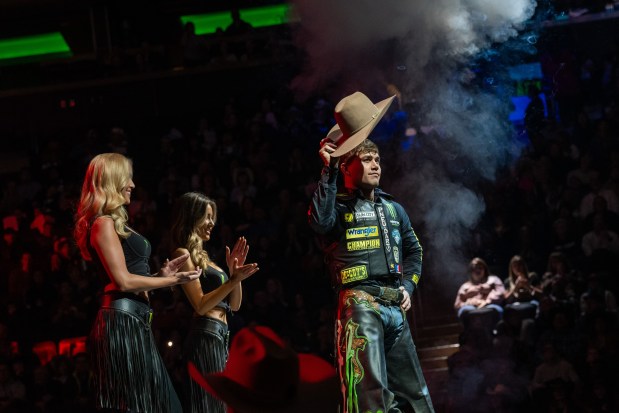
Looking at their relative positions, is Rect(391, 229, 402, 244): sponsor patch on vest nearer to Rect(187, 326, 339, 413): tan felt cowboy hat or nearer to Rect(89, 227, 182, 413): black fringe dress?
Rect(89, 227, 182, 413): black fringe dress

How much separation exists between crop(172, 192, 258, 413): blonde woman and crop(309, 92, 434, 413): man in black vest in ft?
1.81

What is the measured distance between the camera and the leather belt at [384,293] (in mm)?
5027

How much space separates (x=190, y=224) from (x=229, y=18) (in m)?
12.1

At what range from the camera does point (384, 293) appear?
505 centimetres

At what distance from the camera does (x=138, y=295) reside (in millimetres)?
4523

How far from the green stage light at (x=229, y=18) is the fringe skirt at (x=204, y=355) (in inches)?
467

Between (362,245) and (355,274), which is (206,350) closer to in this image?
(355,274)

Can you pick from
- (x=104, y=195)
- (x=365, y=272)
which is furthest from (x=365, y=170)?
(x=104, y=195)

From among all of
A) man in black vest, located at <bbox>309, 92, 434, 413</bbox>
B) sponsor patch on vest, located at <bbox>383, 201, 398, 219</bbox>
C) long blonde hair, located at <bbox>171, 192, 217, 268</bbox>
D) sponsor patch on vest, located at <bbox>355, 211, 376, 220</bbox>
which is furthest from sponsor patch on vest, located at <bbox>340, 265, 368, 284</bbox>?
long blonde hair, located at <bbox>171, 192, 217, 268</bbox>

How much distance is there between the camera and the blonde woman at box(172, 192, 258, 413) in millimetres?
5211

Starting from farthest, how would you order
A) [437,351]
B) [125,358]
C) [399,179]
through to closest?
[437,351]
[399,179]
[125,358]

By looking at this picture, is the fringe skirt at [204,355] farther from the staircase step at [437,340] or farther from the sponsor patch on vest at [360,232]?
the staircase step at [437,340]

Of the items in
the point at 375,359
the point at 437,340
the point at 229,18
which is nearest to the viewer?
the point at 375,359

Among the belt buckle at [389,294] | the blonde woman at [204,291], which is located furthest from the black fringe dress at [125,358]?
the belt buckle at [389,294]
